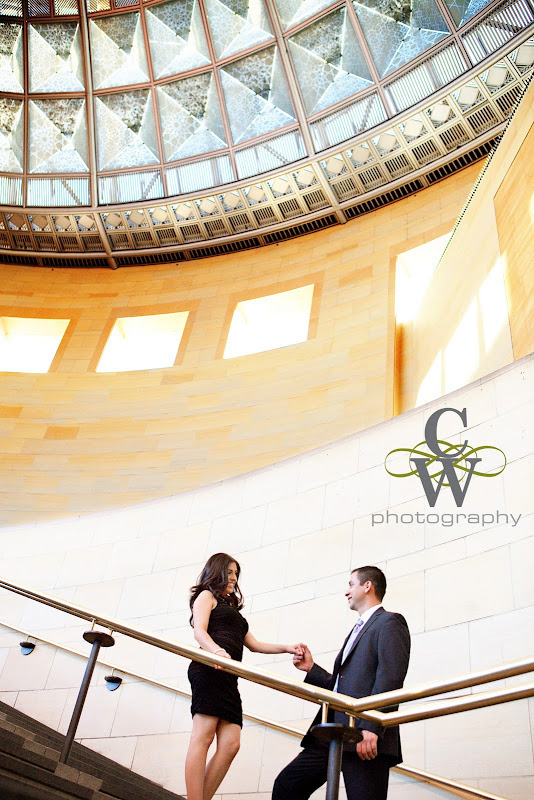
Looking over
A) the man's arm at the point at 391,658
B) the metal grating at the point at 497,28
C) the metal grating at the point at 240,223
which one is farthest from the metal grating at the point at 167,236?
the man's arm at the point at 391,658

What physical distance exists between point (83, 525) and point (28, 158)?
12.6 metres

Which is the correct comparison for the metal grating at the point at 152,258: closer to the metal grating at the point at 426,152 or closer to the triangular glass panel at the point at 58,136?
the triangular glass panel at the point at 58,136

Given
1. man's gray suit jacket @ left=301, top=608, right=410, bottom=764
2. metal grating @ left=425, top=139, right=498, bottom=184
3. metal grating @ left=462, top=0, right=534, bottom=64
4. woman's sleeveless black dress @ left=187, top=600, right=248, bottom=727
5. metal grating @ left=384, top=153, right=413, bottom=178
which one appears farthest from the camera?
metal grating @ left=384, top=153, right=413, bottom=178

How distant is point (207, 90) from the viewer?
60.2 feet

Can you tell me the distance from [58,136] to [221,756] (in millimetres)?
17841

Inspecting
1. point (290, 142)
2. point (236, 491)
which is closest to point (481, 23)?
point (290, 142)

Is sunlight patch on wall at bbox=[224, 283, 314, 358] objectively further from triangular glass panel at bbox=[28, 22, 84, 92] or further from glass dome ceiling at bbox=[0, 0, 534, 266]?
triangular glass panel at bbox=[28, 22, 84, 92]

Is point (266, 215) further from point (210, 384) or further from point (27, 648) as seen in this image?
point (27, 648)

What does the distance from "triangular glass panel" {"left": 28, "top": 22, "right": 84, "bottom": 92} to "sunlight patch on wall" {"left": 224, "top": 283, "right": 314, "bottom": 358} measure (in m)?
7.18

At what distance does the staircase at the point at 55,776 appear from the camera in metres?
3.42

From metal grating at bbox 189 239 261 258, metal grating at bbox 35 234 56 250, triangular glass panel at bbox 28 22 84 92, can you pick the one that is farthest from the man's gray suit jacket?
triangular glass panel at bbox 28 22 84 92

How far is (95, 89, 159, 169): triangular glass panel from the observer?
18.7 m

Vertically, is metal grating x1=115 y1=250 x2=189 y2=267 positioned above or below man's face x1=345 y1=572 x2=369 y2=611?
above

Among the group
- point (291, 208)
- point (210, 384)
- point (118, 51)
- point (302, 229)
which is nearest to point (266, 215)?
point (291, 208)
